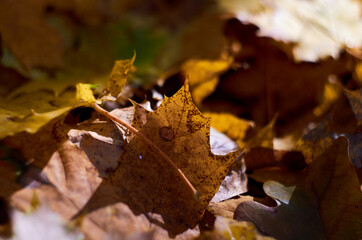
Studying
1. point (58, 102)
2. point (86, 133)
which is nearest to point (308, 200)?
point (86, 133)

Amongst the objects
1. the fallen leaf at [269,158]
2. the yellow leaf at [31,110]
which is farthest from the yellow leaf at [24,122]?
the fallen leaf at [269,158]

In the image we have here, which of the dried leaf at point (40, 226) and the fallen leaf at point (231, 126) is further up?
the dried leaf at point (40, 226)

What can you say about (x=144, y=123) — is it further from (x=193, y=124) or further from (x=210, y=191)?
(x=210, y=191)

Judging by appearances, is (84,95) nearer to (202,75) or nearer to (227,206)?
(227,206)

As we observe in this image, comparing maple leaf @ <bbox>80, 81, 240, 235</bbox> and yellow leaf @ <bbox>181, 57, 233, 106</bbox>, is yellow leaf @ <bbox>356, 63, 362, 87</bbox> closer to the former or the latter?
yellow leaf @ <bbox>181, 57, 233, 106</bbox>

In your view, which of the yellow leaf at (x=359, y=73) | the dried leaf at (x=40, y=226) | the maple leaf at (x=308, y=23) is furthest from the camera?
the maple leaf at (x=308, y=23)

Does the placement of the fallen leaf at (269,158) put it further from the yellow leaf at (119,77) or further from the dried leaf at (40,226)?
the dried leaf at (40,226)

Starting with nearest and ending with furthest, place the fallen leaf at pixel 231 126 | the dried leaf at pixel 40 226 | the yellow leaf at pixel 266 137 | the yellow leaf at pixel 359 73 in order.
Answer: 1. the dried leaf at pixel 40 226
2. the yellow leaf at pixel 266 137
3. the fallen leaf at pixel 231 126
4. the yellow leaf at pixel 359 73
